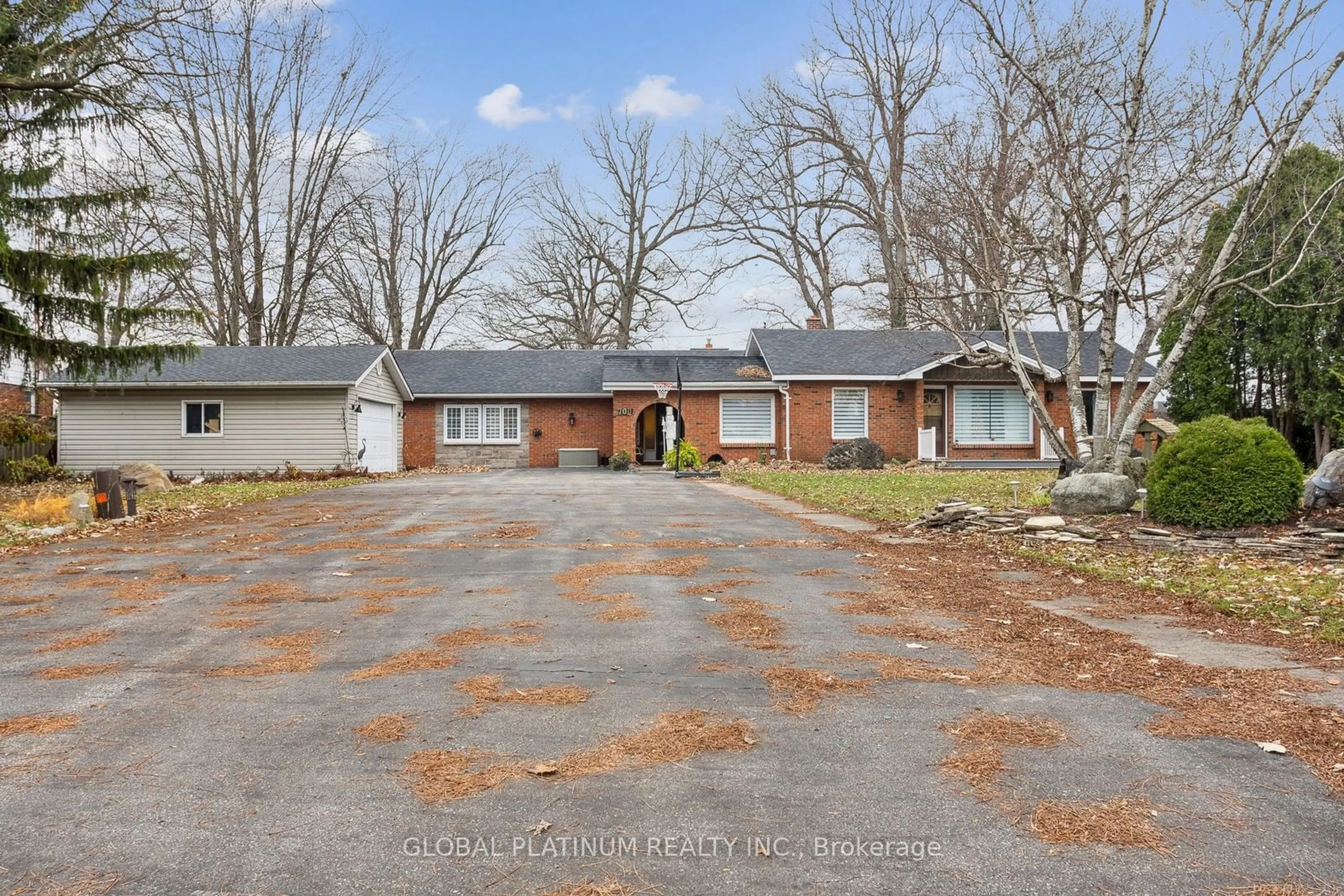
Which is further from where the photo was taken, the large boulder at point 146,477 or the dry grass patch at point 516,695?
the large boulder at point 146,477

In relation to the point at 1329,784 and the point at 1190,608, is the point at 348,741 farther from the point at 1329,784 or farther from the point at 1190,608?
the point at 1190,608

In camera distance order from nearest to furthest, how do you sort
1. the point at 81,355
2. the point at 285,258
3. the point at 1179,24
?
the point at 1179,24
the point at 81,355
the point at 285,258

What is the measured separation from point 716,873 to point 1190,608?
16.1ft

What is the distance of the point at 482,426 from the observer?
2669 centimetres

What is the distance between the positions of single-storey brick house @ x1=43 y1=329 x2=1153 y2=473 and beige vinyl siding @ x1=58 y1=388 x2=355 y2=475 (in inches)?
1.5

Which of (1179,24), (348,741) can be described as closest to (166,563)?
(348,741)

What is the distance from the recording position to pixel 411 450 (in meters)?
26.5

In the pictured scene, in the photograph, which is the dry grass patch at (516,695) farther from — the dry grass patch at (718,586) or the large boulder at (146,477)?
the large boulder at (146,477)

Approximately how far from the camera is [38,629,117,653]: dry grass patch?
181 inches

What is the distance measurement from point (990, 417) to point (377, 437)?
18233 mm

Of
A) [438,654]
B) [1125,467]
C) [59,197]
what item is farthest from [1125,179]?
[59,197]

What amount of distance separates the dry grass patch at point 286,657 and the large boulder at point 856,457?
18.6 m

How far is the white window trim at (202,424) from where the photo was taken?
21.8m

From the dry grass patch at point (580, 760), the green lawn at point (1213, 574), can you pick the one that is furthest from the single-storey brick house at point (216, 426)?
the dry grass patch at point (580, 760)
